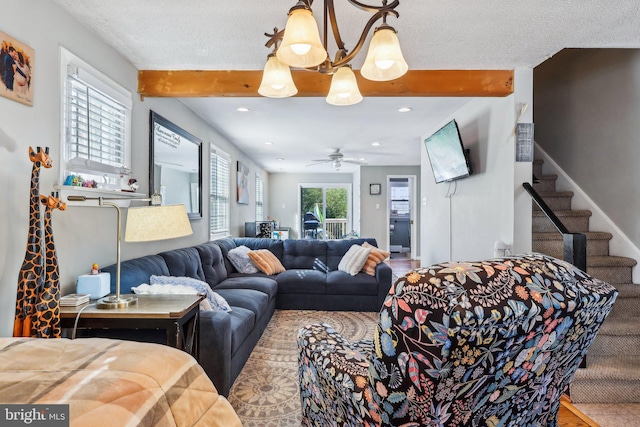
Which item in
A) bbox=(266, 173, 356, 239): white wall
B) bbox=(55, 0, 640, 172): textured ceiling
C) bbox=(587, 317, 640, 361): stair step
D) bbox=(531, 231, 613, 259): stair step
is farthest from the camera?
bbox=(266, 173, 356, 239): white wall

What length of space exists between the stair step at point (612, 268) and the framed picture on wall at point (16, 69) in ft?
13.0

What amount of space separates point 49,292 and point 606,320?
3.58m

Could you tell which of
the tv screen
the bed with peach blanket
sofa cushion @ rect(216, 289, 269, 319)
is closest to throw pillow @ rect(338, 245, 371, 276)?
sofa cushion @ rect(216, 289, 269, 319)

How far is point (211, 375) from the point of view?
74.6 inches

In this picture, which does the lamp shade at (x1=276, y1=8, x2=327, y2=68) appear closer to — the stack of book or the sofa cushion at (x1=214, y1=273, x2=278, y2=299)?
the stack of book

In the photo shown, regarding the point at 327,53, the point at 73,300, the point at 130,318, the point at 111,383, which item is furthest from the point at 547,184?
the point at 73,300

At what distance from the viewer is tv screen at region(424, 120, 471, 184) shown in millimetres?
3303

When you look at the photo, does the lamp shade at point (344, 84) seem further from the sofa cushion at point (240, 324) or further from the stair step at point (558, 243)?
the stair step at point (558, 243)

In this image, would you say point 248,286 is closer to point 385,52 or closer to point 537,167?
point 385,52

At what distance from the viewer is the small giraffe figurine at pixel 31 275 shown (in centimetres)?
132

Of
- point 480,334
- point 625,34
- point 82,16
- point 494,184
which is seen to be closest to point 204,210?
point 82,16

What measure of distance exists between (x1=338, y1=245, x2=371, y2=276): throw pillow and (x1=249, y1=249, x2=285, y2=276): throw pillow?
82 centimetres

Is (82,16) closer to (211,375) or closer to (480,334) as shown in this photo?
(211,375)

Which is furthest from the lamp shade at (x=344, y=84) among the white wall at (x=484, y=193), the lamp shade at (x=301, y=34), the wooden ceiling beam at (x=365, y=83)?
the white wall at (x=484, y=193)
